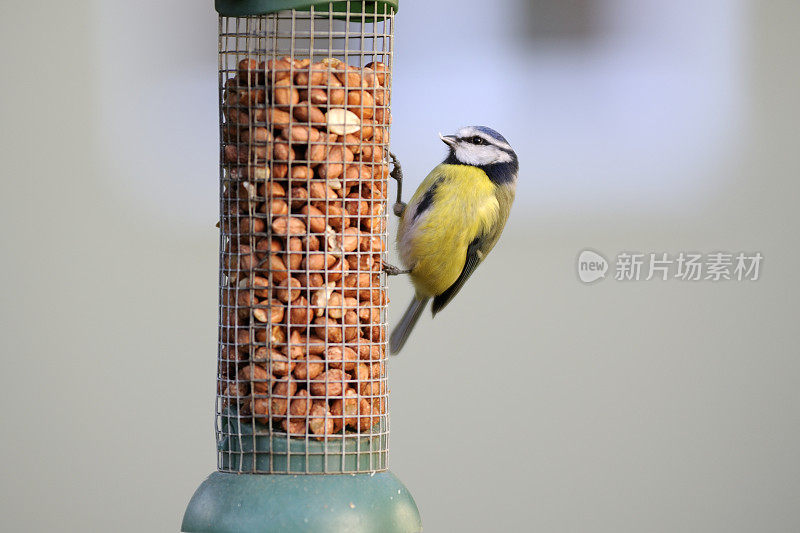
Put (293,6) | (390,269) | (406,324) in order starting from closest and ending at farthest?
(293,6) → (390,269) → (406,324)

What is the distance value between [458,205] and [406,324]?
55 centimetres

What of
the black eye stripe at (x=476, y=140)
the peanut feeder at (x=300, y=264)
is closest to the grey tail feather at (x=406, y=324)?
the black eye stripe at (x=476, y=140)

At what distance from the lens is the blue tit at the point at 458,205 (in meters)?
3.87

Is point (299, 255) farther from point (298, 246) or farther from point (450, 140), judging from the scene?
point (450, 140)

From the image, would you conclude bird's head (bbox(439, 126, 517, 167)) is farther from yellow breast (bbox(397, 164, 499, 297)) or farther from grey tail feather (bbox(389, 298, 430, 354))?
grey tail feather (bbox(389, 298, 430, 354))

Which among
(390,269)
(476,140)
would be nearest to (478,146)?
(476,140)

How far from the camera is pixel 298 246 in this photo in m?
2.84

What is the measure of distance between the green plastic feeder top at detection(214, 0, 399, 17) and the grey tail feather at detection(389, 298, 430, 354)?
4.79 ft

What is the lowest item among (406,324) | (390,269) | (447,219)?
(406,324)

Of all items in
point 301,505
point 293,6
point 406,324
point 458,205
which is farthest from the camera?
point 406,324

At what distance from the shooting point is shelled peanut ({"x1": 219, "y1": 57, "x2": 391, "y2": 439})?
2.84 meters

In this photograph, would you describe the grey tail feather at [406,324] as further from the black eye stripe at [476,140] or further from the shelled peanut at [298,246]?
the shelled peanut at [298,246]
